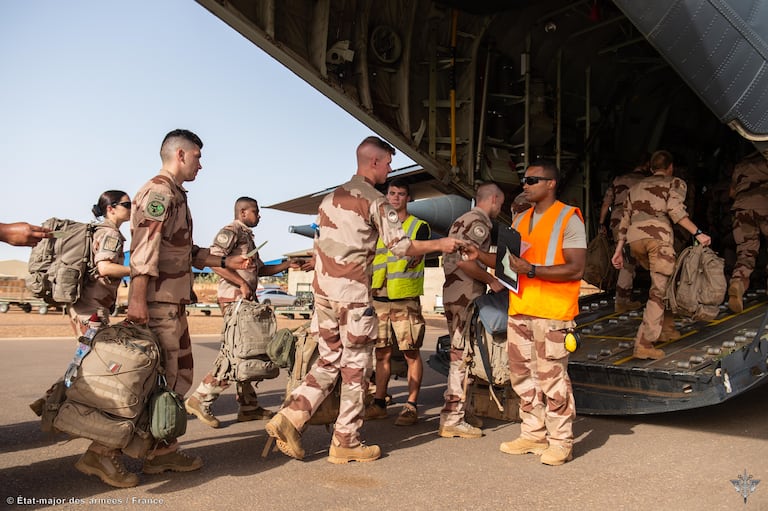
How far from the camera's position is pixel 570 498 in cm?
305

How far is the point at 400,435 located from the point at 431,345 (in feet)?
27.8

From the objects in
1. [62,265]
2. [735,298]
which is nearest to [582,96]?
[735,298]

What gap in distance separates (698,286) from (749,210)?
7.22 feet

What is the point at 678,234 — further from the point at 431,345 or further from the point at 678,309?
the point at 431,345

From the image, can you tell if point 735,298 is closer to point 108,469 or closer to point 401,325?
point 401,325

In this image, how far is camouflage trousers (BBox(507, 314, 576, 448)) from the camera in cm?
378

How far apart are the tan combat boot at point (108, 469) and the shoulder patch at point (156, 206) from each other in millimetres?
1229

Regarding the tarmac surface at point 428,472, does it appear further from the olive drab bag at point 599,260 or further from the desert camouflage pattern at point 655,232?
the olive drab bag at point 599,260

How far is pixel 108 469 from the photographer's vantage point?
3.14 meters

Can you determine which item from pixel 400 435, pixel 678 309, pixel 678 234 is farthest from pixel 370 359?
pixel 678 234

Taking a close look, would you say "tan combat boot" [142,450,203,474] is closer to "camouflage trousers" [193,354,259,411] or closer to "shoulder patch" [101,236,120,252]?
"camouflage trousers" [193,354,259,411]

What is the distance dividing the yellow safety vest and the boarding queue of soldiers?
1cm

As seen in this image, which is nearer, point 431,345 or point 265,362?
point 265,362

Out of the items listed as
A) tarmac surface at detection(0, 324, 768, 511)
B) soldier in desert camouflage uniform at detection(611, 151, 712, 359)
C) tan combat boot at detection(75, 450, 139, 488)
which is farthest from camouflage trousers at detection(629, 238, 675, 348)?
tan combat boot at detection(75, 450, 139, 488)
